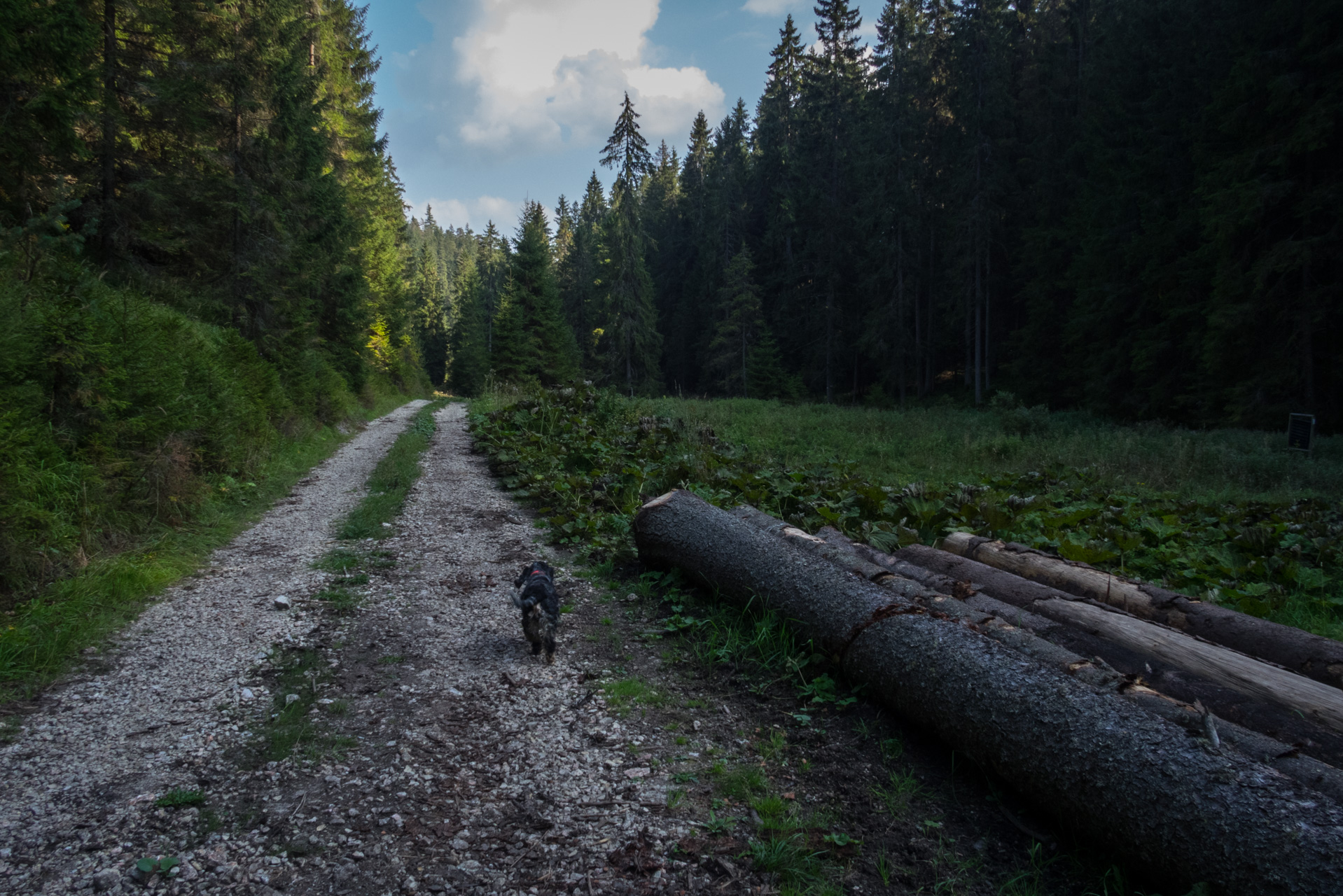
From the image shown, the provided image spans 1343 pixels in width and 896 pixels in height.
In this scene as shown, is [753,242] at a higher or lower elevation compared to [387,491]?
higher

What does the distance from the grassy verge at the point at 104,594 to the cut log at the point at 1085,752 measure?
15.6 feet

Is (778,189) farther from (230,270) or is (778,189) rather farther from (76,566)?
(76,566)

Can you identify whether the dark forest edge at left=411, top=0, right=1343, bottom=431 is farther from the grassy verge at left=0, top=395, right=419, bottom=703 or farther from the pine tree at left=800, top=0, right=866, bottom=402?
the grassy verge at left=0, top=395, right=419, bottom=703

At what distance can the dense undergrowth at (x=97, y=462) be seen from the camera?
4.48 m

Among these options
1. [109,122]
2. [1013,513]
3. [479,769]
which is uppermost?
[109,122]

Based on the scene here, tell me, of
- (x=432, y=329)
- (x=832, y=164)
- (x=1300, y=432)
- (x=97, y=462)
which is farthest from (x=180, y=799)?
(x=432, y=329)

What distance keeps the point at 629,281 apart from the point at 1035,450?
1109 inches

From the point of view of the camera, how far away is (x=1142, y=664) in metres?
3.37

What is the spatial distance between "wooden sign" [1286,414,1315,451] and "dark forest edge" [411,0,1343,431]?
556 centimetres

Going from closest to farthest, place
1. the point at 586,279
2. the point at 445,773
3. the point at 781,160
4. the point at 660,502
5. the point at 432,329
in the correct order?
the point at 445,773 < the point at 660,502 < the point at 781,160 < the point at 586,279 < the point at 432,329

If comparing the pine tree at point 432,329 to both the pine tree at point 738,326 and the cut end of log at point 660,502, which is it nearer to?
the pine tree at point 738,326

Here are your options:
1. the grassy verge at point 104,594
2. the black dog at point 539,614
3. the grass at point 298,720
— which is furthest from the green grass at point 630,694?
the grassy verge at point 104,594

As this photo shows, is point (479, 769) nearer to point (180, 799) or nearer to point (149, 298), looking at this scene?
point (180, 799)

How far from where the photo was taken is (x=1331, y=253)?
14.7m
